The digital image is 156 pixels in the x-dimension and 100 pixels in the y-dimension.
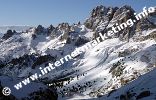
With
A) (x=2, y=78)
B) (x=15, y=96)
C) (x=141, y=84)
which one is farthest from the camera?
(x=141, y=84)

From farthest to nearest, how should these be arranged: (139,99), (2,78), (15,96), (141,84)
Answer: (141,84) < (2,78) < (15,96) < (139,99)

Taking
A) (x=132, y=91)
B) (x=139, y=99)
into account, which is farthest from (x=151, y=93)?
(x=132, y=91)

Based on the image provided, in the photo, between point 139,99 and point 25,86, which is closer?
point 139,99

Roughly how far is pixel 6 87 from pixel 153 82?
111 feet

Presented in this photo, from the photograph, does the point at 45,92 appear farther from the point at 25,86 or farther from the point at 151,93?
the point at 151,93

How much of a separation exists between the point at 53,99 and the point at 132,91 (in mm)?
19628

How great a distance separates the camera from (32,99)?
74.9m

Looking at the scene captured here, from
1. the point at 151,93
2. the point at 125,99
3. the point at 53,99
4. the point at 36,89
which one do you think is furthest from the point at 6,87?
the point at 151,93

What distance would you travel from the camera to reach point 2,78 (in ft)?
253

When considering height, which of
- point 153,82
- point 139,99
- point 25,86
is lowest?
point 139,99

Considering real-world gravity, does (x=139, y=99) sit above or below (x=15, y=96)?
below

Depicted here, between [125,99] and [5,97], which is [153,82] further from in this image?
[5,97]

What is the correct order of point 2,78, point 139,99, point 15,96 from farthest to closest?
point 2,78
point 15,96
point 139,99

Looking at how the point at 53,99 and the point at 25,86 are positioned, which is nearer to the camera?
the point at 25,86
